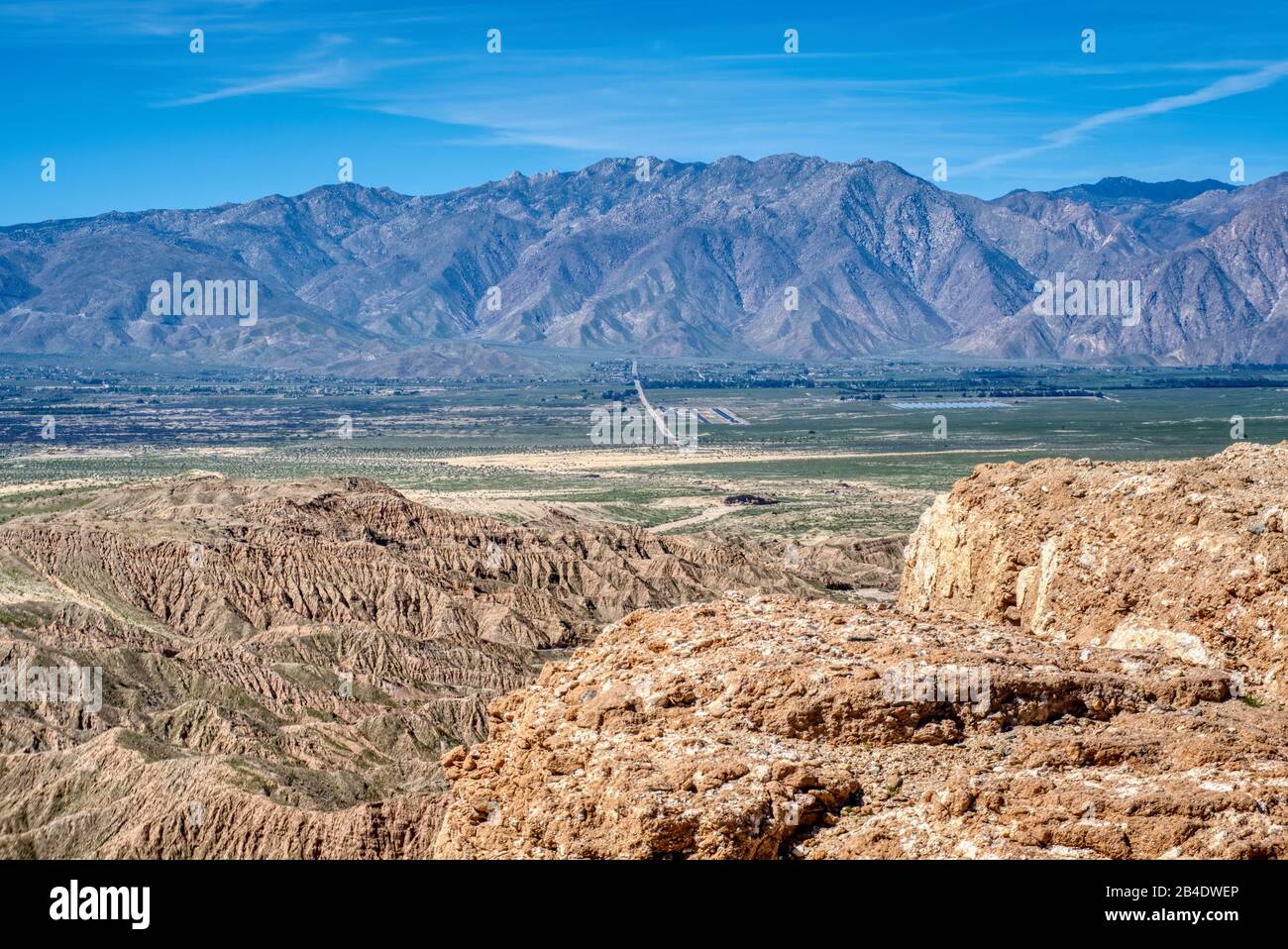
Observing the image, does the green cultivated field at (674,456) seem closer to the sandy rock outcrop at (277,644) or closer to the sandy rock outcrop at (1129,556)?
the sandy rock outcrop at (277,644)

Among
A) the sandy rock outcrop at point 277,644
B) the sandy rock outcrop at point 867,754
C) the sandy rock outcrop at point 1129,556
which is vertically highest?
the sandy rock outcrop at point 1129,556

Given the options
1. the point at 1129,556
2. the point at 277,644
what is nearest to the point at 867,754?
the point at 1129,556

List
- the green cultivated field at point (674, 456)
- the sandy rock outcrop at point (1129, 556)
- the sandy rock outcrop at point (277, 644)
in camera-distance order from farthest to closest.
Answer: the green cultivated field at point (674, 456), the sandy rock outcrop at point (277, 644), the sandy rock outcrop at point (1129, 556)

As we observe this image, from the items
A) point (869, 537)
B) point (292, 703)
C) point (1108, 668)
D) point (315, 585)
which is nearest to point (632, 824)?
point (1108, 668)

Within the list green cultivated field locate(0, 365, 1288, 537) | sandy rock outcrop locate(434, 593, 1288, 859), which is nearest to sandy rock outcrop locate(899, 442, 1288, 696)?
sandy rock outcrop locate(434, 593, 1288, 859)

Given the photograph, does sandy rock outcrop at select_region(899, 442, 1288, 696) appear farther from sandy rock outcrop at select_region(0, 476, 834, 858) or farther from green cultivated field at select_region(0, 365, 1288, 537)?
green cultivated field at select_region(0, 365, 1288, 537)

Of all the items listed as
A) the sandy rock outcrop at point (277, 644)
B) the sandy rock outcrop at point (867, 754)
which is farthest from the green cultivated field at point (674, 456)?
the sandy rock outcrop at point (867, 754)

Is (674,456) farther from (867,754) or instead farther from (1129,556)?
(867,754)
